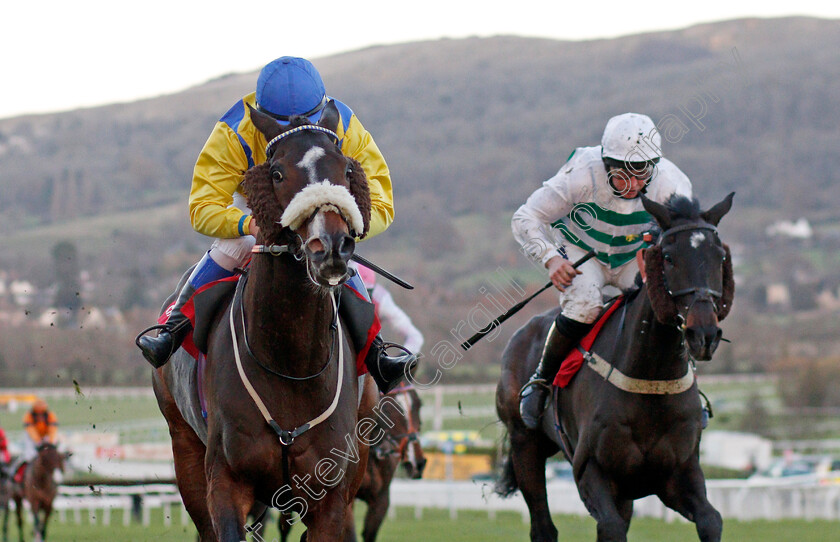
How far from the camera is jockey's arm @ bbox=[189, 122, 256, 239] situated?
5250 millimetres

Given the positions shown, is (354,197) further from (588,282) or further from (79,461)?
(79,461)

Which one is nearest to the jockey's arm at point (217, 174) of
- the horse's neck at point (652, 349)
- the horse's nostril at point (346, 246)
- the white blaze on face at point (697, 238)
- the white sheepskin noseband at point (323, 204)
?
the white sheepskin noseband at point (323, 204)

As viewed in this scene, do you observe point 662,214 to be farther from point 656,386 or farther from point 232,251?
point 232,251

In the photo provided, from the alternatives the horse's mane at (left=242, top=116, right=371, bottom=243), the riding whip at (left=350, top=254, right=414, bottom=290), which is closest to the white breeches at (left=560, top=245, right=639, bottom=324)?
the riding whip at (left=350, top=254, right=414, bottom=290)

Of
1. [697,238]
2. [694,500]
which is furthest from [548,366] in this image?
[697,238]

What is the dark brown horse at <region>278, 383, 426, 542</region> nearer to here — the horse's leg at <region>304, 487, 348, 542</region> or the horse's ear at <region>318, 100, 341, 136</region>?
the horse's leg at <region>304, 487, 348, 542</region>

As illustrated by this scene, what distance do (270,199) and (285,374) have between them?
78 cm

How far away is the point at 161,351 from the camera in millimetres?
5371

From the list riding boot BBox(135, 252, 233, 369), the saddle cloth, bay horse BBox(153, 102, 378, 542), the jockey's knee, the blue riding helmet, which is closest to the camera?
bay horse BBox(153, 102, 378, 542)

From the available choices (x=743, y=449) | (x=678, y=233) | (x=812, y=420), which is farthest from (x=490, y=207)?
(x=678, y=233)

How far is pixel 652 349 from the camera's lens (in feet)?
20.4

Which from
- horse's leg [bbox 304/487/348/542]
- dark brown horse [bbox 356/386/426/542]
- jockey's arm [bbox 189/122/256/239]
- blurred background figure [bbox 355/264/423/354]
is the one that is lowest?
dark brown horse [bbox 356/386/426/542]

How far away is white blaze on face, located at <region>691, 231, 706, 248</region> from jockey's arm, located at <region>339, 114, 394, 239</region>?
1.48 meters

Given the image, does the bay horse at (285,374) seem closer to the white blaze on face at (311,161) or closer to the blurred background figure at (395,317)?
the white blaze on face at (311,161)
